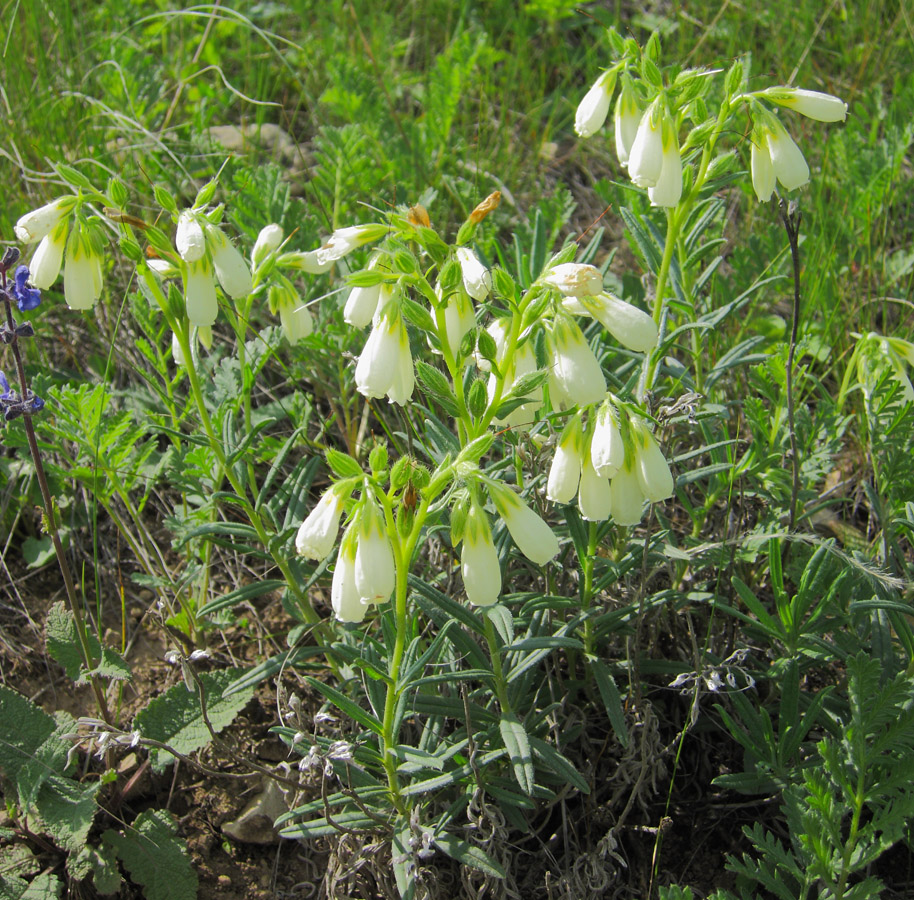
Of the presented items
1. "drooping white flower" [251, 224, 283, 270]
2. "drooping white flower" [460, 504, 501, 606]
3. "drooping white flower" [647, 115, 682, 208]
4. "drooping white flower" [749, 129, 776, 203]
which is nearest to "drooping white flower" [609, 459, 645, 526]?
"drooping white flower" [460, 504, 501, 606]

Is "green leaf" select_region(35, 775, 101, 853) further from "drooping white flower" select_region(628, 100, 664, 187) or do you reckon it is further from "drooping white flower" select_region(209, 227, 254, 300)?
"drooping white flower" select_region(628, 100, 664, 187)

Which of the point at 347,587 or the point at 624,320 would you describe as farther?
the point at 624,320

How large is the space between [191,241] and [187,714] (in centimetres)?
134

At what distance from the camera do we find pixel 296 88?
16.1 ft

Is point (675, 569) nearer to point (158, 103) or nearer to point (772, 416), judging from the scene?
point (772, 416)

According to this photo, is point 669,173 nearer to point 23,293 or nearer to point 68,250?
point 68,250

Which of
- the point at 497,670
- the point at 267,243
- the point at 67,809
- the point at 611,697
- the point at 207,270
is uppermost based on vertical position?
the point at 207,270

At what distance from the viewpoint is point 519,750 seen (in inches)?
80.3

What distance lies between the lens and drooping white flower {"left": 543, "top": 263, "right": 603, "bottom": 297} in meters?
1.66

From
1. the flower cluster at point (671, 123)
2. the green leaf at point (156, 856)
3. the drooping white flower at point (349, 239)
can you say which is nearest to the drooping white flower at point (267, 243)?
the drooping white flower at point (349, 239)

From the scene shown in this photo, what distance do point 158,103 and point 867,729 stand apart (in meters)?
3.75

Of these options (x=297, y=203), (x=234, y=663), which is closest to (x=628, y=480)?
(x=234, y=663)

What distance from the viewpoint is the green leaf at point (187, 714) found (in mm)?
2502

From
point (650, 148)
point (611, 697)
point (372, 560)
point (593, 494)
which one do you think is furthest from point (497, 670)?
point (650, 148)
